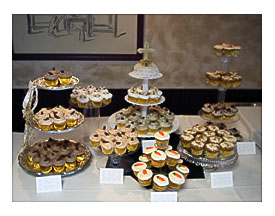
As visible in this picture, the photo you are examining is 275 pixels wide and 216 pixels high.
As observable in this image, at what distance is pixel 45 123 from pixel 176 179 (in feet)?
3.50

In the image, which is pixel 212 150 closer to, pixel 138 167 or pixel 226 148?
pixel 226 148

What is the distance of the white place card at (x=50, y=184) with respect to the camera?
6.82ft

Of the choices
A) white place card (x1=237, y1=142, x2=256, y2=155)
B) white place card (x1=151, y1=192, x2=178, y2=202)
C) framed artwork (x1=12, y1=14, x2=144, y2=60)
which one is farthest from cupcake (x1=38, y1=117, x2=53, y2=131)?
framed artwork (x1=12, y1=14, x2=144, y2=60)

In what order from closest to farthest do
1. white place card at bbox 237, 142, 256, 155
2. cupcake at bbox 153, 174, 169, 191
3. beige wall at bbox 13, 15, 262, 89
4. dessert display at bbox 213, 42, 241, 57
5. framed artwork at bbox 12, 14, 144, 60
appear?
cupcake at bbox 153, 174, 169, 191 → white place card at bbox 237, 142, 256, 155 → dessert display at bbox 213, 42, 241, 57 → framed artwork at bbox 12, 14, 144, 60 → beige wall at bbox 13, 15, 262, 89

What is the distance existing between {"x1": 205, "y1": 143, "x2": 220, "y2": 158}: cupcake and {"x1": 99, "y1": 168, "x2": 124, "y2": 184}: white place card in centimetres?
71

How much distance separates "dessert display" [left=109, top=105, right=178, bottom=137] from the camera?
8.70 feet

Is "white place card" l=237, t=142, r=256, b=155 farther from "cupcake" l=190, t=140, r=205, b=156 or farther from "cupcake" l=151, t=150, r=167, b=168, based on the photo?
"cupcake" l=151, t=150, r=167, b=168

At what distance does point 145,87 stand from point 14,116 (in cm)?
272

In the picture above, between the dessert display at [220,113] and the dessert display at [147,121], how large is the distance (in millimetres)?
327

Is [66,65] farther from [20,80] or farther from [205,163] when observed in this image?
[205,163]

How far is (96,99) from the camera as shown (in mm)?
2633

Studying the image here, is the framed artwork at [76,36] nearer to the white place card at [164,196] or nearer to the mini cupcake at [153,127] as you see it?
the mini cupcake at [153,127]

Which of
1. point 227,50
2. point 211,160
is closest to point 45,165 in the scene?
point 211,160

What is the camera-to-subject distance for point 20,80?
4469 mm
